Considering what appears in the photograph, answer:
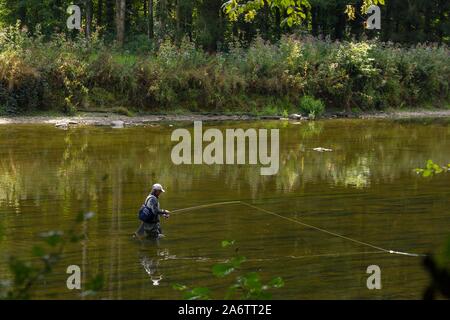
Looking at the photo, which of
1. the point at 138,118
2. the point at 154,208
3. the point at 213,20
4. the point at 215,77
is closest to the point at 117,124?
the point at 138,118

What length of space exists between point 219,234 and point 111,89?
70.1ft

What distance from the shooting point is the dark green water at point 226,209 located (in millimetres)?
12664

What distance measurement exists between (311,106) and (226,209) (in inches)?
838

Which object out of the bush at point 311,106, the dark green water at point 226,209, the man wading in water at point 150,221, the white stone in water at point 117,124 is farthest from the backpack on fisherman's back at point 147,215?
the bush at point 311,106

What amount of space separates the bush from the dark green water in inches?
321

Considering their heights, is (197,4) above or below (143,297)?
above

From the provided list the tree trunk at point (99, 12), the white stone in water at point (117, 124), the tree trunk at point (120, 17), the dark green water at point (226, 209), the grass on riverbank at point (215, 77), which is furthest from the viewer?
the tree trunk at point (99, 12)

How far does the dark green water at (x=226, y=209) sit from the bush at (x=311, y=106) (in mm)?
8143

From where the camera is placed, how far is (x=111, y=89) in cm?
3591

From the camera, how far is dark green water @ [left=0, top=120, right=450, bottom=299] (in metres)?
12.7

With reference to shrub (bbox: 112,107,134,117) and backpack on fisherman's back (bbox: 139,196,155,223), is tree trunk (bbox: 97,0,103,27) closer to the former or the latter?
shrub (bbox: 112,107,134,117)

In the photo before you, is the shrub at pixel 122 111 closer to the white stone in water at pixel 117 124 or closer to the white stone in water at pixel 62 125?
the white stone in water at pixel 117 124

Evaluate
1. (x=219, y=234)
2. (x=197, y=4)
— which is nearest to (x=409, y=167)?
(x=219, y=234)

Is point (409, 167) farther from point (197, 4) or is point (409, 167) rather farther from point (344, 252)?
point (197, 4)
